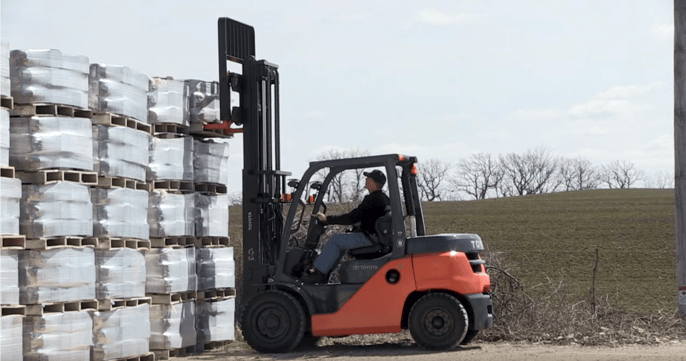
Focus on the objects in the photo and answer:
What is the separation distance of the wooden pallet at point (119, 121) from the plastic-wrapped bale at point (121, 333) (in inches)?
67.0

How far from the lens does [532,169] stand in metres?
72.9

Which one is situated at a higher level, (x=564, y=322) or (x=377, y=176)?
(x=377, y=176)

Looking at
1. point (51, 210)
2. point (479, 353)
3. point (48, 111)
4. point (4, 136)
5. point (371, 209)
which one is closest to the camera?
point (4, 136)

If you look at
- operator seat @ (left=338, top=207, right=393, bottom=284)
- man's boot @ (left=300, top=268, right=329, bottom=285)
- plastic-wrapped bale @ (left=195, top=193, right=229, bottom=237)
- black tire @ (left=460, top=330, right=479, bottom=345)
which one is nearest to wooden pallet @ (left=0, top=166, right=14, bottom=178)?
plastic-wrapped bale @ (left=195, top=193, right=229, bottom=237)

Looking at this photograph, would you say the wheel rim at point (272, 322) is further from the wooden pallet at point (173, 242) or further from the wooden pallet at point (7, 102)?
the wooden pallet at point (7, 102)

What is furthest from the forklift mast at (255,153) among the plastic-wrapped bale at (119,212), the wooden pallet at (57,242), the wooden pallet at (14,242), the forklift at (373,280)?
the wooden pallet at (14,242)

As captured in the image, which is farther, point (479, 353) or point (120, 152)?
point (479, 353)

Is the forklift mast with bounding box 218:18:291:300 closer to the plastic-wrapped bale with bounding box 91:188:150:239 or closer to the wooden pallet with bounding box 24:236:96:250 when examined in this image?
the plastic-wrapped bale with bounding box 91:188:150:239

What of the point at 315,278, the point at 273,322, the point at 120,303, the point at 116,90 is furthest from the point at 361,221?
the point at 116,90

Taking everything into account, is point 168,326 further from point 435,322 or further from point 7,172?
point 435,322

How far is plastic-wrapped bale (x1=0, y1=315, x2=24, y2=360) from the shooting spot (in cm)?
737

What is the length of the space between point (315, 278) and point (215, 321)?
137cm

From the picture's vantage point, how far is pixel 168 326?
8992mm

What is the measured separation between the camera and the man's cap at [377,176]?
896 cm
